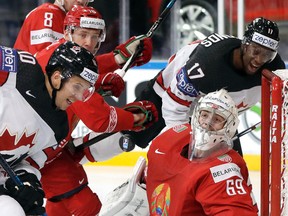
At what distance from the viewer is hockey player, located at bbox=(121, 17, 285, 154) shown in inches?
157

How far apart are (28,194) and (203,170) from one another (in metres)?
0.60

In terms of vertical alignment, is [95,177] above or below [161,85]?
below

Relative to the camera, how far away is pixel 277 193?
313 centimetres

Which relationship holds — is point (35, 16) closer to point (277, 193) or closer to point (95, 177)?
point (95, 177)

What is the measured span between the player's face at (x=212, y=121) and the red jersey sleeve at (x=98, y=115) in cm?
64

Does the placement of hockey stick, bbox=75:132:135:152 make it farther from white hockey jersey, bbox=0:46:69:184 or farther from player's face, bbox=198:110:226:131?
player's face, bbox=198:110:226:131

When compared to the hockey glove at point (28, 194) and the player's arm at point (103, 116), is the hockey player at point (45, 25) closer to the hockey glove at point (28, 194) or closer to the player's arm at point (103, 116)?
the player's arm at point (103, 116)

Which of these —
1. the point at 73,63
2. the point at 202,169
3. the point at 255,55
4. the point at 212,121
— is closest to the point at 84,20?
the point at 255,55

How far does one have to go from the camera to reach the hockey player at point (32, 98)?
10.7ft

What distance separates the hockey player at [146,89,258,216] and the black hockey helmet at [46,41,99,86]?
0.36 metres

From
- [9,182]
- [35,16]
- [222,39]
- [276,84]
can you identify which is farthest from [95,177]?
[276,84]

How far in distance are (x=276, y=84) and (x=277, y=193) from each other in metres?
0.34

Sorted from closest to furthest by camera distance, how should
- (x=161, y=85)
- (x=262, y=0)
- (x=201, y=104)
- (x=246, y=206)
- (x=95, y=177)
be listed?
1. (x=246, y=206)
2. (x=201, y=104)
3. (x=161, y=85)
4. (x=95, y=177)
5. (x=262, y=0)

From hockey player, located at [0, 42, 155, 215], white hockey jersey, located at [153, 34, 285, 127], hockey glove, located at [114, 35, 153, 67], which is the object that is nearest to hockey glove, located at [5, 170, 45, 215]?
hockey player, located at [0, 42, 155, 215]
